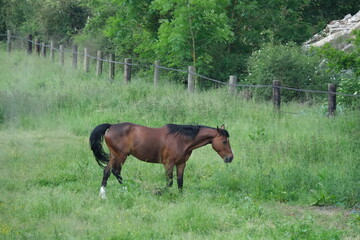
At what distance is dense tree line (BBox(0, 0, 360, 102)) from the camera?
2294cm

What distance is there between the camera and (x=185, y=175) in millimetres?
12977

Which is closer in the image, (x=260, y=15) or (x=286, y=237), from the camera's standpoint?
(x=286, y=237)

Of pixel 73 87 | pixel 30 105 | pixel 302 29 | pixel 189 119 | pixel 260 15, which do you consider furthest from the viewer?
pixel 302 29

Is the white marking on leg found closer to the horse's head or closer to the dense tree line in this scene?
the horse's head

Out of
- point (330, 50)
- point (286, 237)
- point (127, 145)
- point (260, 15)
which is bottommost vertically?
point (286, 237)

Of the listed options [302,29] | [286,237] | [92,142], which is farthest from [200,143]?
[302,29]

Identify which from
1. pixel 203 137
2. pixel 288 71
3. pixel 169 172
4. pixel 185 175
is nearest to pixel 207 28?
pixel 288 71

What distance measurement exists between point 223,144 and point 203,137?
1.26 ft

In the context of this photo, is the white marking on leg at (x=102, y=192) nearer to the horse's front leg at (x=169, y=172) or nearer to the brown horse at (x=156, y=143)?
the brown horse at (x=156, y=143)

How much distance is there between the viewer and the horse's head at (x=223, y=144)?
1102cm

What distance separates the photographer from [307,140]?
14.8 m

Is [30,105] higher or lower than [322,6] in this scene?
lower

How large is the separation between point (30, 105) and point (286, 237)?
40.1 feet

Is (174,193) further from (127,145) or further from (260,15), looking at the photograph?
(260,15)
